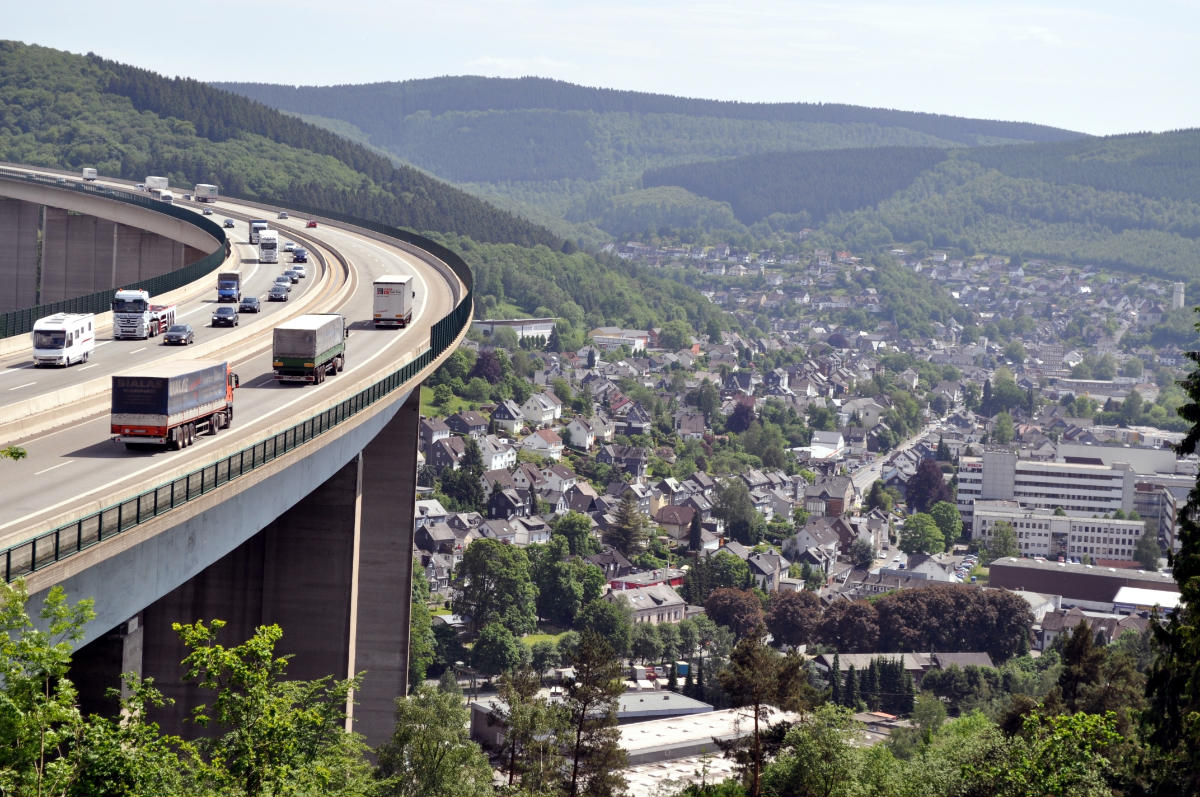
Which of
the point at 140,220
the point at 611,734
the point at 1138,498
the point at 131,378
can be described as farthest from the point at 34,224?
the point at 1138,498

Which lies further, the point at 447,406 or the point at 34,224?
the point at 447,406

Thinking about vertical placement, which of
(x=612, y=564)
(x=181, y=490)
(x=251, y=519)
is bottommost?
(x=612, y=564)

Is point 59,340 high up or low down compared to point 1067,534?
up

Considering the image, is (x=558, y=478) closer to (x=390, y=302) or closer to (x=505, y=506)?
(x=505, y=506)

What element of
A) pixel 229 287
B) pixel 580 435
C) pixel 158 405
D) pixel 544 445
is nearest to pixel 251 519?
pixel 158 405

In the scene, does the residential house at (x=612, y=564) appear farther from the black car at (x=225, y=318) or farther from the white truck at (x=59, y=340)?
the white truck at (x=59, y=340)

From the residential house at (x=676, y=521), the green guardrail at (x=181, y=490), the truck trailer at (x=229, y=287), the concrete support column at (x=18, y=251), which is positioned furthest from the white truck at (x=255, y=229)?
the residential house at (x=676, y=521)

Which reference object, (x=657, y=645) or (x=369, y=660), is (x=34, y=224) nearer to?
(x=657, y=645)
